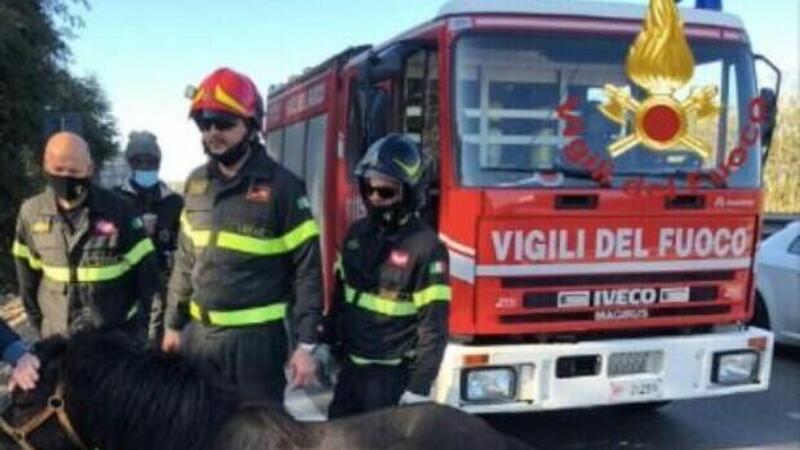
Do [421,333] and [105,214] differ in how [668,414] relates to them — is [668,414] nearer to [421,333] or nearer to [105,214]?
[421,333]

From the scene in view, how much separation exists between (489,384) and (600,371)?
67 cm

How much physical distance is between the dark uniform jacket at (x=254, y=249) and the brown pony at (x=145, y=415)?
3.28ft

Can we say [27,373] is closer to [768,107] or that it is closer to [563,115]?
[563,115]

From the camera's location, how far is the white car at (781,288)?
29.2ft

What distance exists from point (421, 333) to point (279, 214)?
67 centimetres

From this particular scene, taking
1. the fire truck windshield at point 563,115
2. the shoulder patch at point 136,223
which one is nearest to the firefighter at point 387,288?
the shoulder patch at point 136,223

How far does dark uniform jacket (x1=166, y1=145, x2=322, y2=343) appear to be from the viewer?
3508 millimetres

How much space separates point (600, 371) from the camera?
545 cm

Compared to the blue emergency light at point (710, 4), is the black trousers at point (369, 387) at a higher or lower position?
lower

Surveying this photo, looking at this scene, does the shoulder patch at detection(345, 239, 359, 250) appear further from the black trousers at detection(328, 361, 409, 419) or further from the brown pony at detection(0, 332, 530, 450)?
the brown pony at detection(0, 332, 530, 450)

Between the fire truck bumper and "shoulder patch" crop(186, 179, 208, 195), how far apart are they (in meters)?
1.93

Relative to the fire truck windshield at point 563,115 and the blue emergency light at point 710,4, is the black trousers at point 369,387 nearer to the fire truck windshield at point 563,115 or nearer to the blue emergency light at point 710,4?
the fire truck windshield at point 563,115

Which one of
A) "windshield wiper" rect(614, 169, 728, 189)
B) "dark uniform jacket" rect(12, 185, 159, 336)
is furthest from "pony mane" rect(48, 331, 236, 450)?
"windshield wiper" rect(614, 169, 728, 189)

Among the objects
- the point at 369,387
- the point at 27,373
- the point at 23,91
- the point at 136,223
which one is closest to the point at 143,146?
the point at 136,223
